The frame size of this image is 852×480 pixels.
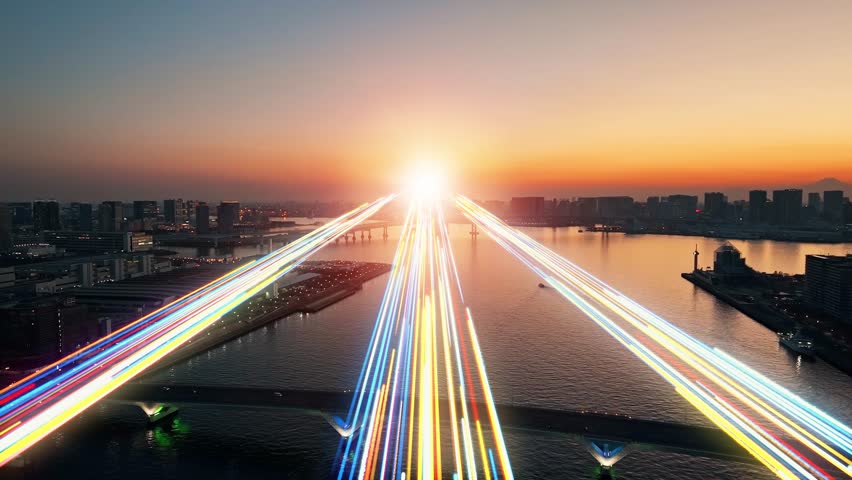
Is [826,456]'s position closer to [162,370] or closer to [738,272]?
[162,370]

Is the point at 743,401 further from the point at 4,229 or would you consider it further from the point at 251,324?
the point at 4,229

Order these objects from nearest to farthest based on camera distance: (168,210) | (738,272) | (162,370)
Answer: (162,370) → (738,272) → (168,210)

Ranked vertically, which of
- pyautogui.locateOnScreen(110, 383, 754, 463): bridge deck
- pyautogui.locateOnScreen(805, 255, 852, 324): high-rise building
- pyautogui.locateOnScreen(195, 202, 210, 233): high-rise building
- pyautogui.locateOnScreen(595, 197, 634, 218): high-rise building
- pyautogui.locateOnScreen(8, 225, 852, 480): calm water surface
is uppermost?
pyautogui.locateOnScreen(595, 197, 634, 218): high-rise building

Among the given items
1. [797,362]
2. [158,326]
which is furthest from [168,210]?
[797,362]

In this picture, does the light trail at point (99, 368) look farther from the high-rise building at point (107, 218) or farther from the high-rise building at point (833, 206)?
the high-rise building at point (833, 206)

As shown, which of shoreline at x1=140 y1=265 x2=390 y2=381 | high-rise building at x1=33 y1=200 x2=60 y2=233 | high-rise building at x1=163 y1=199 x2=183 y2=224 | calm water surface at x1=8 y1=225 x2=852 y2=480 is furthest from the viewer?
high-rise building at x1=163 y1=199 x2=183 y2=224

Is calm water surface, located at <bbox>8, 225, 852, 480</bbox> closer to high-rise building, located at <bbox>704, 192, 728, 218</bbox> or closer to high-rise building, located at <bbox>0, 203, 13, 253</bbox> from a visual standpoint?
high-rise building, located at <bbox>0, 203, 13, 253</bbox>

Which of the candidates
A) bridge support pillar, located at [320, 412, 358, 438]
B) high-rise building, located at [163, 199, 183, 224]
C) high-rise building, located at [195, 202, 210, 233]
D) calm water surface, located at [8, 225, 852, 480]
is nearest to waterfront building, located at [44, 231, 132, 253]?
high-rise building, located at [195, 202, 210, 233]
